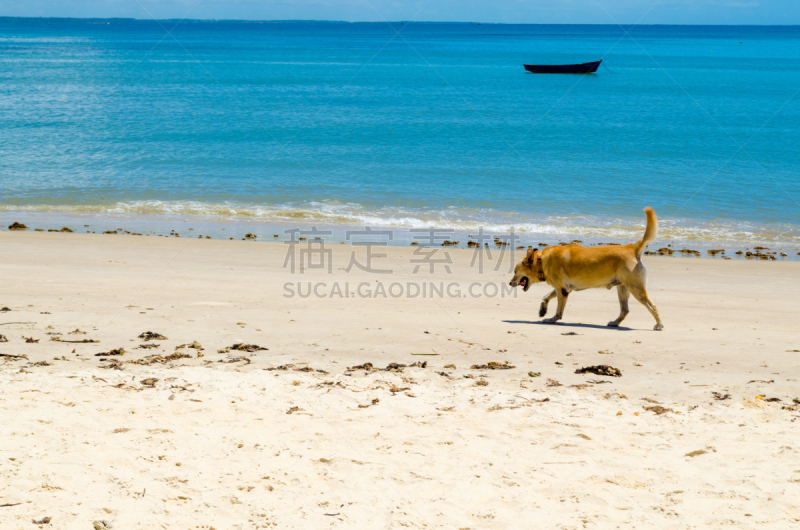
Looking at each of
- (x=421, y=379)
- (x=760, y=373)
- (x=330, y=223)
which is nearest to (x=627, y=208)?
(x=330, y=223)

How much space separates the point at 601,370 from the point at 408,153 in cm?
2338

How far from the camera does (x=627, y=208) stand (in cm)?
2025

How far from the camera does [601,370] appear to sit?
6574mm

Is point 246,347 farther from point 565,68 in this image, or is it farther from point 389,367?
point 565,68

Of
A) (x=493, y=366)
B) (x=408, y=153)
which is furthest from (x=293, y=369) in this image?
(x=408, y=153)

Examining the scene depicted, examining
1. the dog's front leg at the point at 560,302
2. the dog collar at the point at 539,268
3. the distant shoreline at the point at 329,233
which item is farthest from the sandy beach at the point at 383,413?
the distant shoreline at the point at 329,233

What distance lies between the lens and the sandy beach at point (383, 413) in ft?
13.2

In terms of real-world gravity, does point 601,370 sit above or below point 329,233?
below

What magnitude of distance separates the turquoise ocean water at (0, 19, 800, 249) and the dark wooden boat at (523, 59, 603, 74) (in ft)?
24.9

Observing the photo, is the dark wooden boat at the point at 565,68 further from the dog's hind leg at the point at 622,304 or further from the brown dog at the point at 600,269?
the dog's hind leg at the point at 622,304

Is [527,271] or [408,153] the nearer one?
[527,271]

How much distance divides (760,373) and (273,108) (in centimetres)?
3916

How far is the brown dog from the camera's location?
828cm

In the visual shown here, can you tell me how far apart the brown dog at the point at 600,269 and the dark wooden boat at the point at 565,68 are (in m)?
64.5
